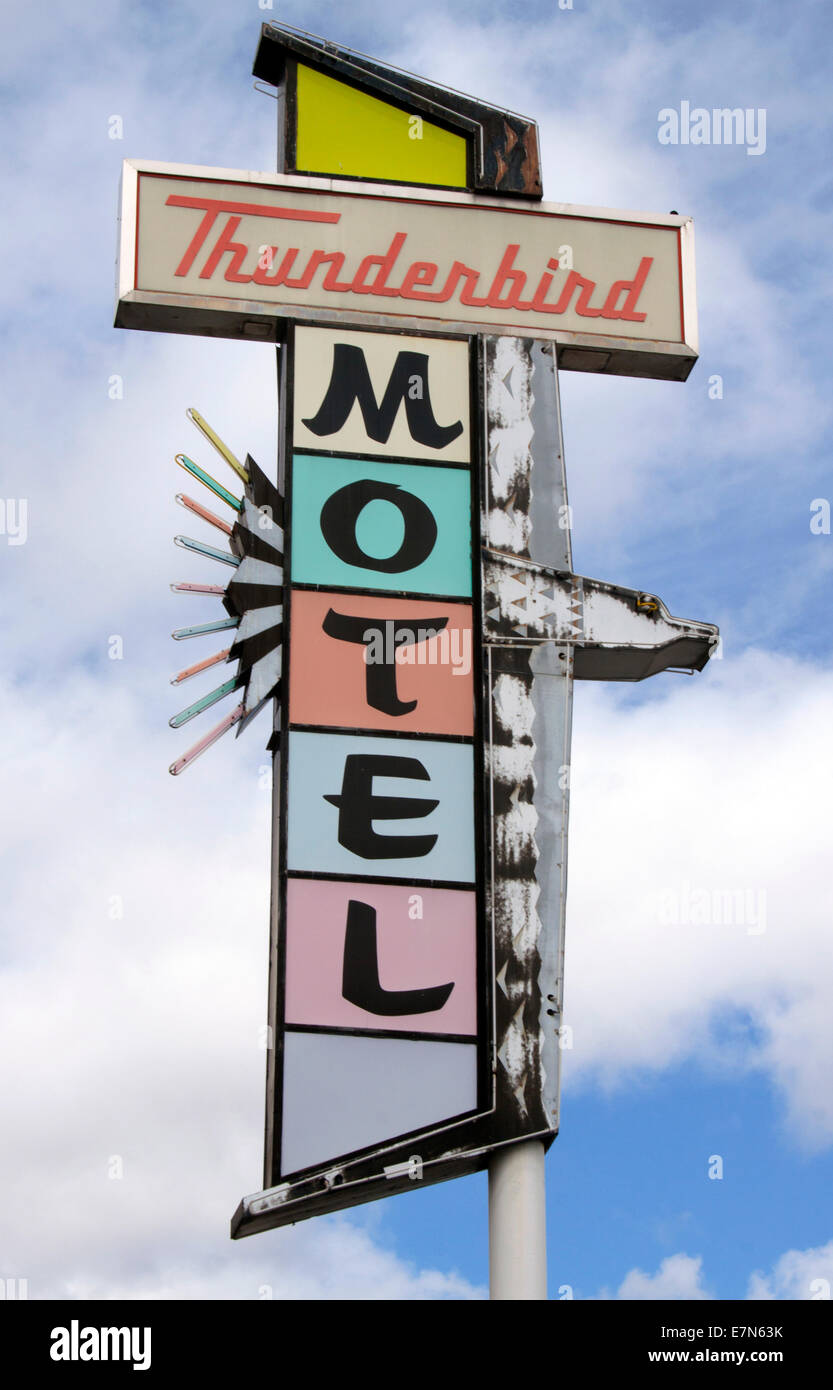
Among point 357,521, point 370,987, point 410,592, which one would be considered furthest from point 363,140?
point 370,987

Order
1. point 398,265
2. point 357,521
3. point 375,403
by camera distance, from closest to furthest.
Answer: point 357,521 < point 375,403 < point 398,265

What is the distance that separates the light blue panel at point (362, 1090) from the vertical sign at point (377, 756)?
0.02m

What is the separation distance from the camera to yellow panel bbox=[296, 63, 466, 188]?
22.4 meters

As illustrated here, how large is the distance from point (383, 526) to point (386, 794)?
108 inches

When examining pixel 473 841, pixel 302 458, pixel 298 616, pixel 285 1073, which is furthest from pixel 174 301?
pixel 285 1073

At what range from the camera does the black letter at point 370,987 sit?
61.3 feet

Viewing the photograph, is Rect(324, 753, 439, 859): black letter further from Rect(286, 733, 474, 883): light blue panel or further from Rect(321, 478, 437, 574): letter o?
Rect(321, 478, 437, 574): letter o

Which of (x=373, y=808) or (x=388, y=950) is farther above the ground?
(x=373, y=808)

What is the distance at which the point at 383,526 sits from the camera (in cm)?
2052

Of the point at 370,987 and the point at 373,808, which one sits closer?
the point at 370,987

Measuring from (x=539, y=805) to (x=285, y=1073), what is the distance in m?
3.49

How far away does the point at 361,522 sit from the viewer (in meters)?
20.5

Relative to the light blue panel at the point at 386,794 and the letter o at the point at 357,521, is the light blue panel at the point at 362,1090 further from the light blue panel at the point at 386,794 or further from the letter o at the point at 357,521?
the letter o at the point at 357,521

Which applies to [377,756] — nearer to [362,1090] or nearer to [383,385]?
[362,1090]
